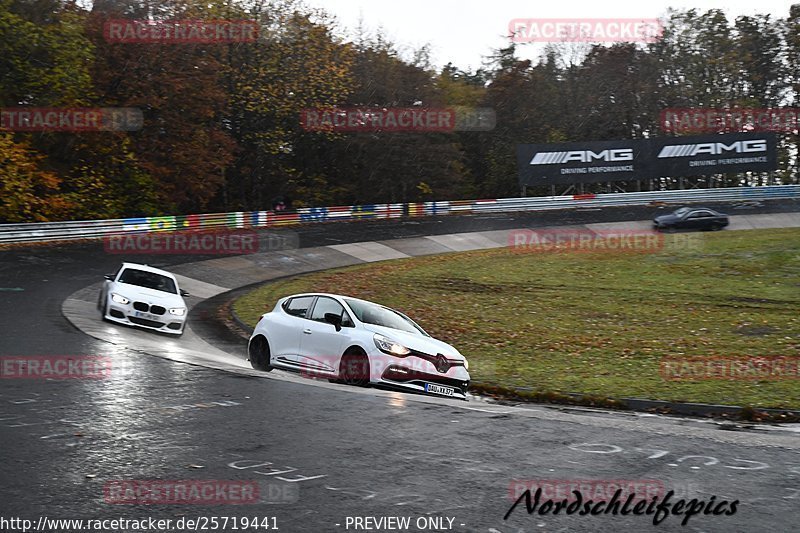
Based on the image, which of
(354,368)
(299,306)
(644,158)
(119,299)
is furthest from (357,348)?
(644,158)

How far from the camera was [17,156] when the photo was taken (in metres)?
39.4

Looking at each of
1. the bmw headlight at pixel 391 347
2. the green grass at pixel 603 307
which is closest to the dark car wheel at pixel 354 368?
the bmw headlight at pixel 391 347

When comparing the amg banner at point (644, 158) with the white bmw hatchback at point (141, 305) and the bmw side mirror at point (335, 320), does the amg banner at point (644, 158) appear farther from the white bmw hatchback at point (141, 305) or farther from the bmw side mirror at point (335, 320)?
the bmw side mirror at point (335, 320)

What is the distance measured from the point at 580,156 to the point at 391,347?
4157cm

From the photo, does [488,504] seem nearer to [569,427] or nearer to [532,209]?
[569,427]

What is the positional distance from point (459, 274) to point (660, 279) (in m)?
7.27

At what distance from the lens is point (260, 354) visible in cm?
1453

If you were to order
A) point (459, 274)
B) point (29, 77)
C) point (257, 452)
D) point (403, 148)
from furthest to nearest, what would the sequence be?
point (403, 148), point (29, 77), point (459, 274), point (257, 452)

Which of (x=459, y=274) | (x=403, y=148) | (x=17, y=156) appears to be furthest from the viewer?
Answer: (x=403, y=148)

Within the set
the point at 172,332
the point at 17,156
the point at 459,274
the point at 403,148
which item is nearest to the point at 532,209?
the point at 403,148

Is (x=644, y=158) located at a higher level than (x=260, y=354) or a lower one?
higher

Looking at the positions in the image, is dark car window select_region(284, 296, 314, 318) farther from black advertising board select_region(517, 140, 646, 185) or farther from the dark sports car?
black advertising board select_region(517, 140, 646, 185)

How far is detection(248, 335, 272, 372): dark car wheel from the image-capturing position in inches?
567

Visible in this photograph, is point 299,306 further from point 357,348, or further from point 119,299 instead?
point 119,299
